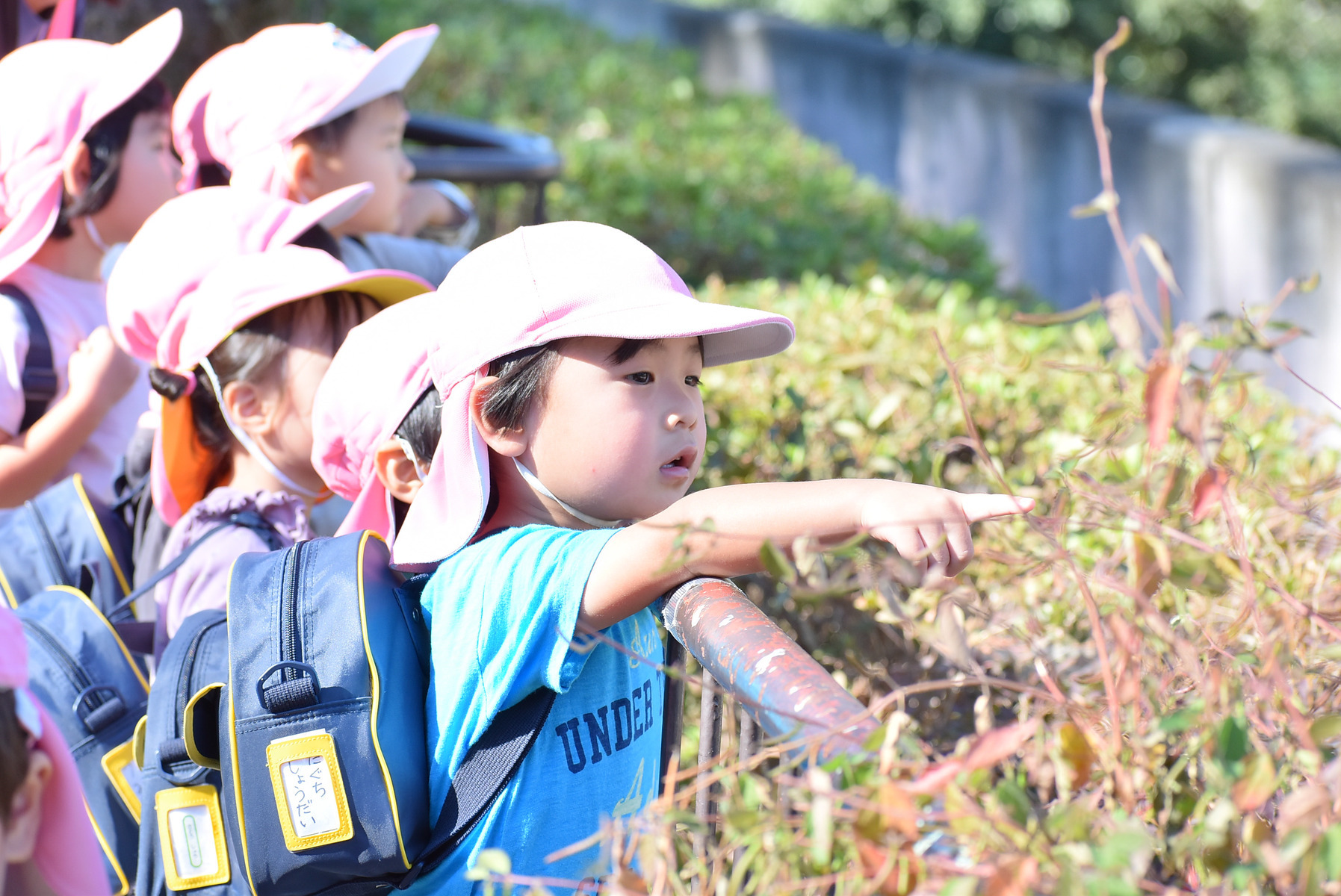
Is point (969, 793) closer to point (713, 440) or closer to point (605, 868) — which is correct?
point (605, 868)

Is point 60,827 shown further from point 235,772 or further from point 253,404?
point 253,404

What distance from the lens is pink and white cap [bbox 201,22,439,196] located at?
2.82m

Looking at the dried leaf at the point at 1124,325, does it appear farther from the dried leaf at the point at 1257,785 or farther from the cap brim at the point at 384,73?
the cap brim at the point at 384,73

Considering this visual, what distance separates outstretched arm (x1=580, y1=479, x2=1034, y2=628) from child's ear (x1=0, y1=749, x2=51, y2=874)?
573mm

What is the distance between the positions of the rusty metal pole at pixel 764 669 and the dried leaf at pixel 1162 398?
0.31 metres

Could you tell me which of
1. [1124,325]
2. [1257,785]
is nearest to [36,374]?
[1124,325]

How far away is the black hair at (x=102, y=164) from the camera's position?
112 inches

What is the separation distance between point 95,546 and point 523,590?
1126 millimetres

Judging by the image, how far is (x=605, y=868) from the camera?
1.12 meters

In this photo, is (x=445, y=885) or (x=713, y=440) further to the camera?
(x=713, y=440)

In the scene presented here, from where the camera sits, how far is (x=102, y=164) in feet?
9.39

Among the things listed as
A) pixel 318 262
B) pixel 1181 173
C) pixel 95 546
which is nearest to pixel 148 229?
pixel 318 262

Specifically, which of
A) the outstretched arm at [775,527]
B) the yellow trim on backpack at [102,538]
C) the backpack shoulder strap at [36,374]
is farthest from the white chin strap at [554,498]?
the backpack shoulder strap at [36,374]

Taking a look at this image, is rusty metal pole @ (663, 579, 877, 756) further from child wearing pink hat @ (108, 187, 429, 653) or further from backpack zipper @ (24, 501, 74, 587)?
backpack zipper @ (24, 501, 74, 587)
